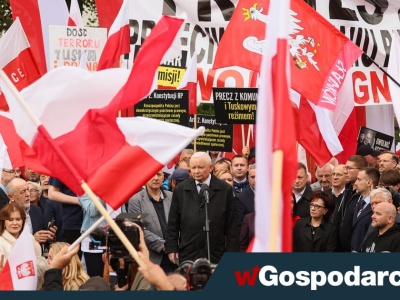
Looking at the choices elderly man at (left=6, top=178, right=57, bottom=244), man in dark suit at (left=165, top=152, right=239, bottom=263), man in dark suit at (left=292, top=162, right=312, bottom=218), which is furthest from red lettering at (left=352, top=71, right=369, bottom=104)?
man in dark suit at (left=165, top=152, right=239, bottom=263)

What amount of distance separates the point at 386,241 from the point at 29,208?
4.46 m

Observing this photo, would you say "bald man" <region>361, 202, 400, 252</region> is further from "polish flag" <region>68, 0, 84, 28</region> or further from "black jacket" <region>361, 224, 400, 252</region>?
"polish flag" <region>68, 0, 84, 28</region>

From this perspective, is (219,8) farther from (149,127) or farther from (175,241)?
(149,127)

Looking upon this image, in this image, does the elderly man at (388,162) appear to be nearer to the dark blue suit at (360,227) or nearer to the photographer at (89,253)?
the dark blue suit at (360,227)

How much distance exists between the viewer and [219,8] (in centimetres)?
1920

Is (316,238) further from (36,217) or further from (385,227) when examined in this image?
(36,217)

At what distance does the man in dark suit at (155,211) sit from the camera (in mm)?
12219

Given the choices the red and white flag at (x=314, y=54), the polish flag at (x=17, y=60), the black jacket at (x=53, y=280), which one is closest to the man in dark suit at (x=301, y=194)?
the red and white flag at (x=314, y=54)

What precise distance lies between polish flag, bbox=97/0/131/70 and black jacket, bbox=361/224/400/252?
454 centimetres

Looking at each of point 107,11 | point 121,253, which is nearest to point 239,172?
point 107,11

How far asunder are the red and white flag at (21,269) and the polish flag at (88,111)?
2.90 feet

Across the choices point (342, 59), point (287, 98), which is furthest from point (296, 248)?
point (287, 98)

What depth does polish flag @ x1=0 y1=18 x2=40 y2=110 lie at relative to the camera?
16062 mm

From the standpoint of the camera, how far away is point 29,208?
13.5 metres
